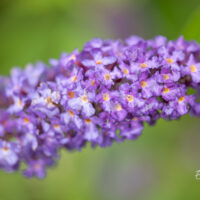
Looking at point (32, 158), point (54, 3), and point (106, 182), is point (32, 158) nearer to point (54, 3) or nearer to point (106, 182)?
point (106, 182)

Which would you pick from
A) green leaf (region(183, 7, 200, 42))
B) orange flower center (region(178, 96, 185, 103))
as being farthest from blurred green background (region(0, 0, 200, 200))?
orange flower center (region(178, 96, 185, 103))

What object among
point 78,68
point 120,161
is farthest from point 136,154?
point 78,68

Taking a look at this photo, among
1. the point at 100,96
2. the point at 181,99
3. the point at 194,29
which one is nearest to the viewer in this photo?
the point at 100,96

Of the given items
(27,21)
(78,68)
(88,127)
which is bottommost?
(88,127)

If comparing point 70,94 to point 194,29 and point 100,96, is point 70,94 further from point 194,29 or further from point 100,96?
point 194,29

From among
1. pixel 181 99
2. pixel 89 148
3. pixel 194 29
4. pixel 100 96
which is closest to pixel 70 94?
pixel 100 96

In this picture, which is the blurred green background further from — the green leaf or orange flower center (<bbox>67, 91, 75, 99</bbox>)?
orange flower center (<bbox>67, 91, 75, 99</bbox>)
